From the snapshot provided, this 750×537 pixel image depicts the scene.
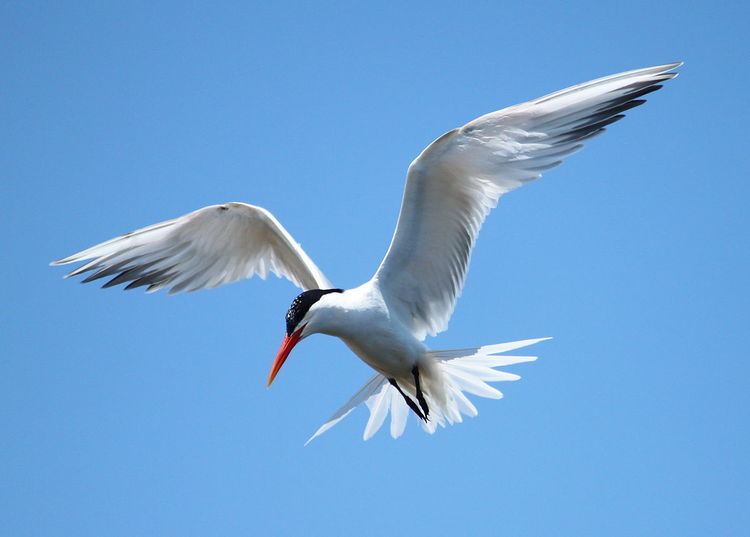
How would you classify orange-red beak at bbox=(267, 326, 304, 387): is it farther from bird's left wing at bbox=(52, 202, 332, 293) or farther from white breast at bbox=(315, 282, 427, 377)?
bird's left wing at bbox=(52, 202, 332, 293)

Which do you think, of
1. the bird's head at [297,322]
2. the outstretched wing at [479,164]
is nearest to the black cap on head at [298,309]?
the bird's head at [297,322]

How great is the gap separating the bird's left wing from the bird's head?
0.81 metres

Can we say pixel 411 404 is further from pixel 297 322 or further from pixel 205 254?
pixel 205 254

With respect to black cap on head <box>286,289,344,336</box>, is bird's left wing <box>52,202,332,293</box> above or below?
above

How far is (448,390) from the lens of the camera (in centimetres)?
752

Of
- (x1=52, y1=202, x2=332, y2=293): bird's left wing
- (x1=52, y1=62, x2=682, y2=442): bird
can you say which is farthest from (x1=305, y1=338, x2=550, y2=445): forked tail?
(x1=52, y1=202, x2=332, y2=293): bird's left wing

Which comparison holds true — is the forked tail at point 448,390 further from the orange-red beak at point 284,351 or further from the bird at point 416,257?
the orange-red beak at point 284,351

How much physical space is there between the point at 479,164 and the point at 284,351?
189 cm

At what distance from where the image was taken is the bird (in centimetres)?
669

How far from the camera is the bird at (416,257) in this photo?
22.0 ft

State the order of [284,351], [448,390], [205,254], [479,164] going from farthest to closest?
[205,254]
[448,390]
[284,351]
[479,164]

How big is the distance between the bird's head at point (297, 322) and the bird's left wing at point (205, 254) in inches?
31.8

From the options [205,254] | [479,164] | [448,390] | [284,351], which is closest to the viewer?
[479,164]

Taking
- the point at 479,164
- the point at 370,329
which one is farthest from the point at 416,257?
the point at 479,164
